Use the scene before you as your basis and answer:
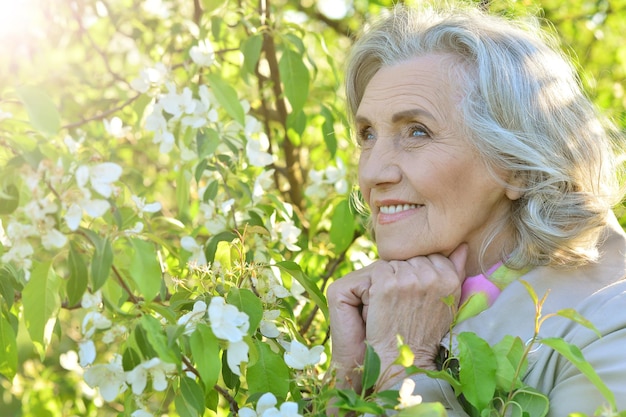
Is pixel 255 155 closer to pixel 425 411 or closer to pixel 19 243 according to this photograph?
pixel 19 243

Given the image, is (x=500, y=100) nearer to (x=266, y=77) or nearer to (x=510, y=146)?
(x=510, y=146)

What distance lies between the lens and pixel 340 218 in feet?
8.04

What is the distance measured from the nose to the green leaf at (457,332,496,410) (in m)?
0.64

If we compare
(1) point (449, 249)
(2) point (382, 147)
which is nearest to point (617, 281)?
(1) point (449, 249)

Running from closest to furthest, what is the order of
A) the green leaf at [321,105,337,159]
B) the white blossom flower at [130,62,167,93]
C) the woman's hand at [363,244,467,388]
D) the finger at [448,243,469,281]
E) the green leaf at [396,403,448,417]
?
the green leaf at [396,403,448,417] → the woman's hand at [363,244,467,388] → the finger at [448,243,469,281] → the white blossom flower at [130,62,167,93] → the green leaf at [321,105,337,159]

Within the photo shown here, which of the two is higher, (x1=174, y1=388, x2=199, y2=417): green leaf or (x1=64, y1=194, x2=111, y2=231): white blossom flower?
(x1=64, y1=194, x2=111, y2=231): white blossom flower

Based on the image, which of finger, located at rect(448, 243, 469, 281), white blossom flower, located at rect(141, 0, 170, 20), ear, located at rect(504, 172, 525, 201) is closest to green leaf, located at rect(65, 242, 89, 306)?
finger, located at rect(448, 243, 469, 281)

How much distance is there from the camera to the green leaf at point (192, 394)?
4.93 feet

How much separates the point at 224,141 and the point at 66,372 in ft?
8.11

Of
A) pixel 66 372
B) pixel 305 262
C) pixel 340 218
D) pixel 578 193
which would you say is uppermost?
pixel 578 193

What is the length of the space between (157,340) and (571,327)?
0.85 metres

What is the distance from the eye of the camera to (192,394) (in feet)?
4.93

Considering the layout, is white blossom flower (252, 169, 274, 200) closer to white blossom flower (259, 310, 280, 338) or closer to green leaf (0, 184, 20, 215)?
white blossom flower (259, 310, 280, 338)

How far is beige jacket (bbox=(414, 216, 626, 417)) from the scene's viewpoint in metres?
1.65
